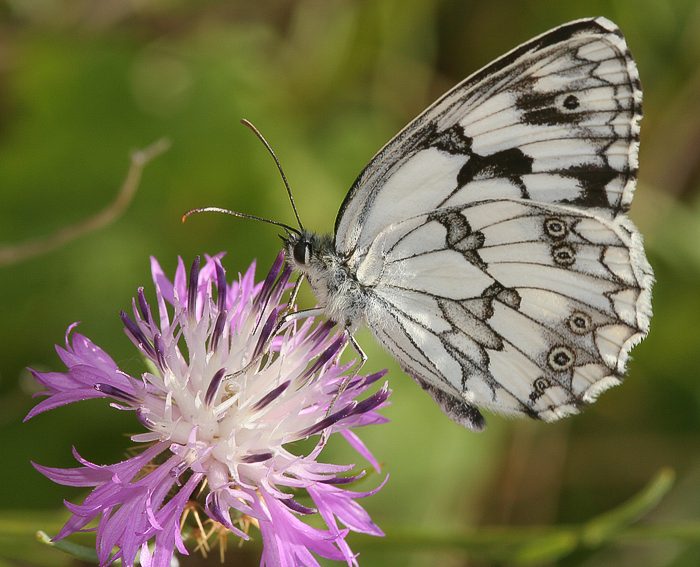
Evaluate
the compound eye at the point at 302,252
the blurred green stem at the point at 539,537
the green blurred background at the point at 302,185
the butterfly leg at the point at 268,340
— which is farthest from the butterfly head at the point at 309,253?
Answer: the green blurred background at the point at 302,185

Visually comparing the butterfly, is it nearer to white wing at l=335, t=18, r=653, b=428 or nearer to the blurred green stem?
white wing at l=335, t=18, r=653, b=428

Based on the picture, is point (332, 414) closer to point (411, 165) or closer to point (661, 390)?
point (411, 165)

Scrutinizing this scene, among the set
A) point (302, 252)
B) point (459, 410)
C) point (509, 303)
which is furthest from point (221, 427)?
point (509, 303)

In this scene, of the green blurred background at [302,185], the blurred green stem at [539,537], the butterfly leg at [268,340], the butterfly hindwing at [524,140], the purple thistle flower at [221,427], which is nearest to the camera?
the purple thistle flower at [221,427]

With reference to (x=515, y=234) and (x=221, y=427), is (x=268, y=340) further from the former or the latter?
(x=515, y=234)

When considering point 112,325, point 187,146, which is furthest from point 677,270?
point 112,325

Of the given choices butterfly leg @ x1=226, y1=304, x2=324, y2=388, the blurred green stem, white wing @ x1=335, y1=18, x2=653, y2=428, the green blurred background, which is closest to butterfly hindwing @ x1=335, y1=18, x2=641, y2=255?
white wing @ x1=335, y1=18, x2=653, y2=428

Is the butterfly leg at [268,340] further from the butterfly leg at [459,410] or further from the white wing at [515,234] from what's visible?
the butterfly leg at [459,410]
